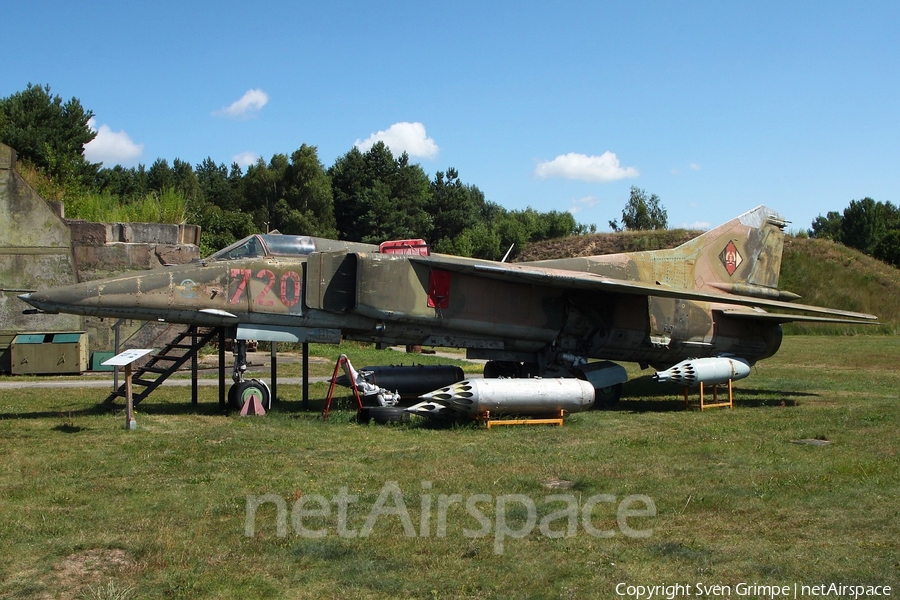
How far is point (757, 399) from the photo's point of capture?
58.2ft

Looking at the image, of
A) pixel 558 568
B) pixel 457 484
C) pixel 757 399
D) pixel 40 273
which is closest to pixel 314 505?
pixel 457 484

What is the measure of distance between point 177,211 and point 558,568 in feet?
85.9

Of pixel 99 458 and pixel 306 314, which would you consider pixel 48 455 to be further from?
pixel 306 314

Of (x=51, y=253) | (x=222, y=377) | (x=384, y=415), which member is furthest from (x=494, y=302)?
(x=51, y=253)

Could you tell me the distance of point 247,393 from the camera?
554 inches

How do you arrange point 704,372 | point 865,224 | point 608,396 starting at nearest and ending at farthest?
1. point 704,372
2. point 608,396
3. point 865,224

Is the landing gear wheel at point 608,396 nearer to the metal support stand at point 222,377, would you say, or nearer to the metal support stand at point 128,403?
the metal support stand at point 222,377

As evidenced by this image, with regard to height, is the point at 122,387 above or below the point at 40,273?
below

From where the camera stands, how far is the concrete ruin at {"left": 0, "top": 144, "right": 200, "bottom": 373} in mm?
22953

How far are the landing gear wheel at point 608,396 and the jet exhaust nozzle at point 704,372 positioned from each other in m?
1.62

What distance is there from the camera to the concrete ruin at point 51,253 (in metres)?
23.0

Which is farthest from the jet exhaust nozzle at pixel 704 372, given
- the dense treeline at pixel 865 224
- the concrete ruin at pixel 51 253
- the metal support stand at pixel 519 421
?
the dense treeline at pixel 865 224

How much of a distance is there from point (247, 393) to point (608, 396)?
7696 millimetres

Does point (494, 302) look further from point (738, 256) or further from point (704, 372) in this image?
point (738, 256)
